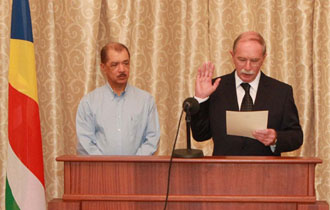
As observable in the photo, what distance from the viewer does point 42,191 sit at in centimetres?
247

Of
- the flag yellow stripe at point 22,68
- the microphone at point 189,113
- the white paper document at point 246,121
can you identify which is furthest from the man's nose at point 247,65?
the flag yellow stripe at point 22,68

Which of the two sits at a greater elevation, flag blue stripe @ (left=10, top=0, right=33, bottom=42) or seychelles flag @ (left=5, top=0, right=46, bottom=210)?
flag blue stripe @ (left=10, top=0, right=33, bottom=42)

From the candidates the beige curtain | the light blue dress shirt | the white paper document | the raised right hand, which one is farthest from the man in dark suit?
the beige curtain

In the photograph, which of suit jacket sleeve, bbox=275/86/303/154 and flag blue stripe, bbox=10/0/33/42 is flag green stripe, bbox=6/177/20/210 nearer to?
flag blue stripe, bbox=10/0/33/42

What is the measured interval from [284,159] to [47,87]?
2530 millimetres

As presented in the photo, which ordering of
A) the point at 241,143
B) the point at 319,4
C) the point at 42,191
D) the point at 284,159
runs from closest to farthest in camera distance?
the point at 284,159 → the point at 241,143 → the point at 42,191 → the point at 319,4

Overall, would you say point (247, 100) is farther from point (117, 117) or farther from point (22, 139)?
point (22, 139)

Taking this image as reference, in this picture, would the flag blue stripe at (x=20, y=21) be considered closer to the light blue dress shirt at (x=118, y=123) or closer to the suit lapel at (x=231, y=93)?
the light blue dress shirt at (x=118, y=123)

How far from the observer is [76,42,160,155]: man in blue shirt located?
274cm

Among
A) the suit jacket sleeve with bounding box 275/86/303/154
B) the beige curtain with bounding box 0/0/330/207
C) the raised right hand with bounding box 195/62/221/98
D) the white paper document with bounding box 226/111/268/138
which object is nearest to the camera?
the white paper document with bounding box 226/111/268/138

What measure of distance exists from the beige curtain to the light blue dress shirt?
88 cm

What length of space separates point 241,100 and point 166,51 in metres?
1.50

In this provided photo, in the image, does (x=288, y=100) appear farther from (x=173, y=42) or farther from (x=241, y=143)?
(x=173, y=42)

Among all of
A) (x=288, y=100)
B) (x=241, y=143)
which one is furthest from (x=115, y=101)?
(x=288, y=100)
